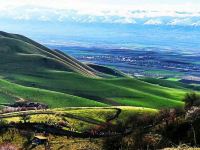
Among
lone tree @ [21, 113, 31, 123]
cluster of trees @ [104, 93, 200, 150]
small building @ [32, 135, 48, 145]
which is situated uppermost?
cluster of trees @ [104, 93, 200, 150]

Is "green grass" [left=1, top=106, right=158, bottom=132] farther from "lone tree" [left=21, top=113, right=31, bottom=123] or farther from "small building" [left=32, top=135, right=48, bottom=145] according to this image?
"small building" [left=32, top=135, right=48, bottom=145]

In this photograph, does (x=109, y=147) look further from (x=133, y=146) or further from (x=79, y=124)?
(x=79, y=124)

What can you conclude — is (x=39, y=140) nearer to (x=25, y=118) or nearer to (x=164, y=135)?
(x=25, y=118)

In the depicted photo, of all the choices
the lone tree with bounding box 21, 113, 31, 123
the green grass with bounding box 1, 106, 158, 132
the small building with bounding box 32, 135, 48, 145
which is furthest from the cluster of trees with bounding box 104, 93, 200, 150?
the lone tree with bounding box 21, 113, 31, 123

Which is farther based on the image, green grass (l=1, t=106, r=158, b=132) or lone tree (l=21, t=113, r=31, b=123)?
green grass (l=1, t=106, r=158, b=132)

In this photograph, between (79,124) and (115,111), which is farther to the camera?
(115,111)

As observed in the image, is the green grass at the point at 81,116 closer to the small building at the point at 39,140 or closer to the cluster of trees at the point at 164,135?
the small building at the point at 39,140

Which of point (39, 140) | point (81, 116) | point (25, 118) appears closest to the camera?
point (39, 140)

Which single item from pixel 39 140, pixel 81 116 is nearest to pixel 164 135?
pixel 39 140

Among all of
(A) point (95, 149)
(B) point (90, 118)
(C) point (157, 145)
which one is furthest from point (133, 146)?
(B) point (90, 118)

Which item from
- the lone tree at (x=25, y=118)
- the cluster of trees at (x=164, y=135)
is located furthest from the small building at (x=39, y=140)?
the lone tree at (x=25, y=118)

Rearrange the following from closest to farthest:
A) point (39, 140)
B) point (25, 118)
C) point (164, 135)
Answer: point (164, 135), point (39, 140), point (25, 118)
